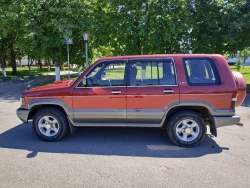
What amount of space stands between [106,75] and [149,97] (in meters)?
1.00

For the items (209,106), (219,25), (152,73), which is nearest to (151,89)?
(152,73)

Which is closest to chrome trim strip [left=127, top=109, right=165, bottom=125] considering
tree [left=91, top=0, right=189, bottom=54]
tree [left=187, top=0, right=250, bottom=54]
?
tree [left=91, top=0, right=189, bottom=54]

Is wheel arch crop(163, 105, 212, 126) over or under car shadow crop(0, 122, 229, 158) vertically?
over

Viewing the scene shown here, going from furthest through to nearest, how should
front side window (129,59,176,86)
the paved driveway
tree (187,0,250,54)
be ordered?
tree (187,0,250,54) → front side window (129,59,176,86) → the paved driveway

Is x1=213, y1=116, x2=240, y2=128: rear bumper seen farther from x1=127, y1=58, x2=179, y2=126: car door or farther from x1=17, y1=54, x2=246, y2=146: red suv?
x1=127, y1=58, x2=179, y2=126: car door

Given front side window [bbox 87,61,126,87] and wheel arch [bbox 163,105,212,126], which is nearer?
wheel arch [bbox 163,105,212,126]

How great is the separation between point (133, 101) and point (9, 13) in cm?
1093

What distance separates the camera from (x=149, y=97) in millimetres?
3893

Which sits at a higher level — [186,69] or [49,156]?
[186,69]

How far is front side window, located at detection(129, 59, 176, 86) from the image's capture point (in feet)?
12.8

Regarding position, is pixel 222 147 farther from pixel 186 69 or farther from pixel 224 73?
pixel 186 69

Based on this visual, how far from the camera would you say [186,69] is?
152 inches

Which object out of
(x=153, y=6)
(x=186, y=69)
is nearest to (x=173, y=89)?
(x=186, y=69)

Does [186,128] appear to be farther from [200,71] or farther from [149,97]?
[200,71]
